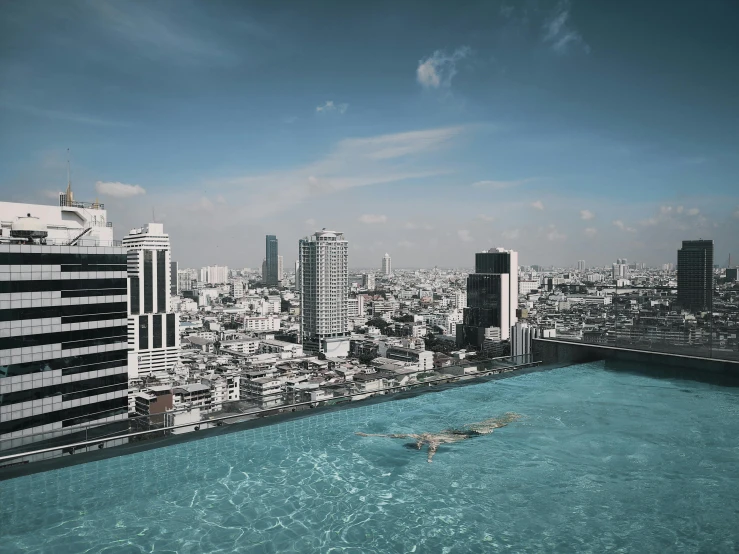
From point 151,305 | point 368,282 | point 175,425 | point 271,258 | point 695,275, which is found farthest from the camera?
point 271,258

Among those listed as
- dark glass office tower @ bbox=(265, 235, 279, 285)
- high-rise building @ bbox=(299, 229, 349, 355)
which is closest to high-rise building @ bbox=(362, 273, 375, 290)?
dark glass office tower @ bbox=(265, 235, 279, 285)

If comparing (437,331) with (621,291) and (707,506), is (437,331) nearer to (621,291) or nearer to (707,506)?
(621,291)

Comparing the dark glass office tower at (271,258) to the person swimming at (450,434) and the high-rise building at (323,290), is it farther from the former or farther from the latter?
the person swimming at (450,434)

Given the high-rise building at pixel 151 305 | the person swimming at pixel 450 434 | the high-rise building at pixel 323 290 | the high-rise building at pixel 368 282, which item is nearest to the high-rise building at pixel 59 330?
the person swimming at pixel 450 434

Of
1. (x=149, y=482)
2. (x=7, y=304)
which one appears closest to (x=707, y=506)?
(x=149, y=482)

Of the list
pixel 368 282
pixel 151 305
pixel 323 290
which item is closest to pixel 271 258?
pixel 368 282

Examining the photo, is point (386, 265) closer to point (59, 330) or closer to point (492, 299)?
point (492, 299)

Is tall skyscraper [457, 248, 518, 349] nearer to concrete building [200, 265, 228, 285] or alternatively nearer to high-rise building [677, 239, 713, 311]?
high-rise building [677, 239, 713, 311]
